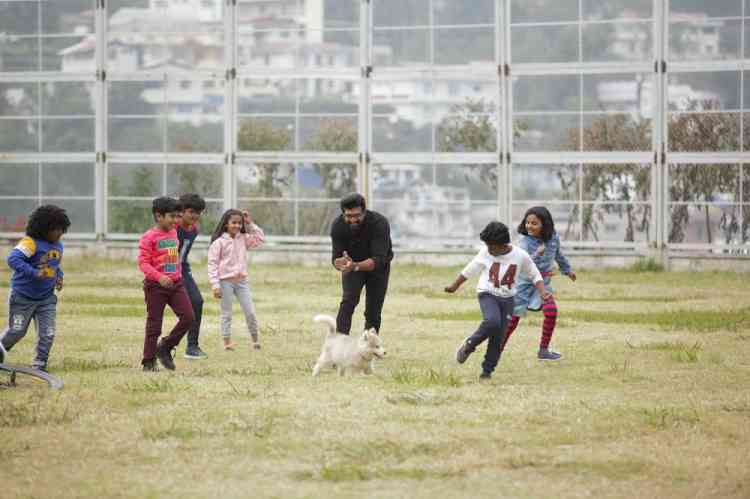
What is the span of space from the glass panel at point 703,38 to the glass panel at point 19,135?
39.7ft

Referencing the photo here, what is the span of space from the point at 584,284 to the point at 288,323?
753 cm

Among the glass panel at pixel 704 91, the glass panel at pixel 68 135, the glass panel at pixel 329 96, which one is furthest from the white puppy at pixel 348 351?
the glass panel at pixel 68 135

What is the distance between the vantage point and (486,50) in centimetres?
2523

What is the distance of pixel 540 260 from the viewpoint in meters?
11.5

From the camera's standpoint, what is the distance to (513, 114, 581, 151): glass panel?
80.1 ft

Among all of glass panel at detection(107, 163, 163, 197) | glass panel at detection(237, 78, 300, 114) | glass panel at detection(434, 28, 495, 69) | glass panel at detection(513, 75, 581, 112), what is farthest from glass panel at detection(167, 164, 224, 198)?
glass panel at detection(513, 75, 581, 112)

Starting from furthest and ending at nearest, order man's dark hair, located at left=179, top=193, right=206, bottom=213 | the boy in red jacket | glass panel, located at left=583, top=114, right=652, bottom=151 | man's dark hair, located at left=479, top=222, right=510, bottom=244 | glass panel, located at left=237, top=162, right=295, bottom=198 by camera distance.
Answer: glass panel, located at left=237, top=162, right=295, bottom=198 < glass panel, located at left=583, top=114, right=652, bottom=151 < man's dark hair, located at left=179, top=193, right=206, bottom=213 < the boy in red jacket < man's dark hair, located at left=479, top=222, right=510, bottom=244

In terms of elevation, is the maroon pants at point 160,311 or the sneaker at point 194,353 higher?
the maroon pants at point 160,311

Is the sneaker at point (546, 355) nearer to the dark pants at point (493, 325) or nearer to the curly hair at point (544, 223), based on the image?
the curly hair at point (544, 223)

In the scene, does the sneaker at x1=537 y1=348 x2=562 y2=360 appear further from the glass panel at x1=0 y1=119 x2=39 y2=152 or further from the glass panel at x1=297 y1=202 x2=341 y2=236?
the glass panel at x1=0 y1=119 x2=39 y2=152

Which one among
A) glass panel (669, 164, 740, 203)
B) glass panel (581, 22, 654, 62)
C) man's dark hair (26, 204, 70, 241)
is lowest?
man's dark hair (26, 204, 70, 241)

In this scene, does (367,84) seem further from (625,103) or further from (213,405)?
(213,405)

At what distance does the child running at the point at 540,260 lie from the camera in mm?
11234

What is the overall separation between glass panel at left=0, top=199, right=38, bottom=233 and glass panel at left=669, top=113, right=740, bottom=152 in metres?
12.2
